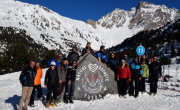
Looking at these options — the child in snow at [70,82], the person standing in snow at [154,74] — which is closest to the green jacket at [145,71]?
the person standing in snow at [154,74]

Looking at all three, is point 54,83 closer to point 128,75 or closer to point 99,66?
point 99,66

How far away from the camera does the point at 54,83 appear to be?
5242mm

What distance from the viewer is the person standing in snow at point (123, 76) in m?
6.31

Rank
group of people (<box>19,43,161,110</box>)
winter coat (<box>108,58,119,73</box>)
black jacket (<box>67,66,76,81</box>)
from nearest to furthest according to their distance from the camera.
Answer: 1. group of people (<box>19,43,161,110</box>)
2. black jacket (<box>67,66,76,81</box>)
3. winter coat (<box>108,58,119,73</box>)

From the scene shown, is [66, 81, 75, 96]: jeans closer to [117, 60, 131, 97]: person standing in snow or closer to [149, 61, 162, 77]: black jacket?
[117, 60, 131, 97]: person standing in snow

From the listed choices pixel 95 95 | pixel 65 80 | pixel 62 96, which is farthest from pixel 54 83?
pixel 95 95

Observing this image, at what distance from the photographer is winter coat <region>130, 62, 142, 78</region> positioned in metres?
6.55

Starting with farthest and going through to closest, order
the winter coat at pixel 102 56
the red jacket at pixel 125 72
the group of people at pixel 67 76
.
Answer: the winter coat at pixel 102 56 < the red jacket at pixel 125 72 < the group of people at pixel 67 76

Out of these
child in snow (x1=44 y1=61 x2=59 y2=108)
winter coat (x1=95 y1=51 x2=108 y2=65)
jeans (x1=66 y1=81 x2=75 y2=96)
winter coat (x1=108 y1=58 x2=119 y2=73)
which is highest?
winter coat (x1=95 y1=51 x2=108 y2=65)

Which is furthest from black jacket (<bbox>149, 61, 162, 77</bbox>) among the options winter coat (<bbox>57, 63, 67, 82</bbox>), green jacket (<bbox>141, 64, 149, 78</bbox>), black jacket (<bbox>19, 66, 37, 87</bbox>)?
black jacket (<bbox>19, 66, 37, 87</bbox>)

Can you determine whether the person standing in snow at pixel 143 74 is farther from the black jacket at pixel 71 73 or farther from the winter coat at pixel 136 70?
the black jacket at pixel 71 73

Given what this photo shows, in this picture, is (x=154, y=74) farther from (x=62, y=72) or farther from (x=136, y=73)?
(x=62, y=72)

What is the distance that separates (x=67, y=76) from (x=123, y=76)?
2.57 m

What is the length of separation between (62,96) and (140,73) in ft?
12.4
